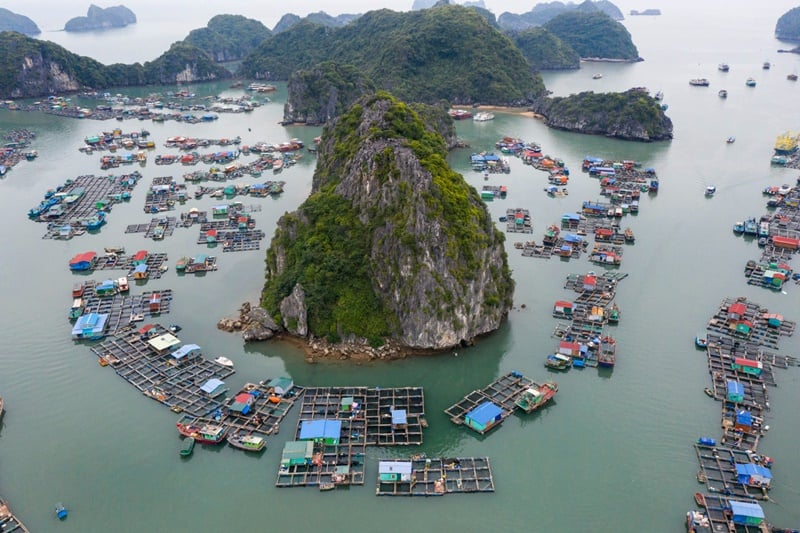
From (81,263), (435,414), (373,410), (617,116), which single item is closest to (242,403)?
(373,410)

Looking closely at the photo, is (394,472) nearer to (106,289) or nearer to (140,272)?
(106,289)

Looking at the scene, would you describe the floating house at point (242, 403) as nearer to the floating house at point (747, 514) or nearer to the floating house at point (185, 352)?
the floating house at point (185, 352)

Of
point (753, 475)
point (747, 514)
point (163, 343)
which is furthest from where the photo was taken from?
point (163, 343)

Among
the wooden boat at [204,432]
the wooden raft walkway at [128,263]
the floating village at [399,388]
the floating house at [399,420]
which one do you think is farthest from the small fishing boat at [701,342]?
the wooden raft walkway at [128,263]

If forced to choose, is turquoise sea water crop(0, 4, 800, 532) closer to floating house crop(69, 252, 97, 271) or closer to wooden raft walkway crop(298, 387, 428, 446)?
wooden raft walkway crop(298, 387, 428, 446)


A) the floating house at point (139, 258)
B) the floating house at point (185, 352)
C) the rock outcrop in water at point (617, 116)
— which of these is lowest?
the floating house at point (185, 352)

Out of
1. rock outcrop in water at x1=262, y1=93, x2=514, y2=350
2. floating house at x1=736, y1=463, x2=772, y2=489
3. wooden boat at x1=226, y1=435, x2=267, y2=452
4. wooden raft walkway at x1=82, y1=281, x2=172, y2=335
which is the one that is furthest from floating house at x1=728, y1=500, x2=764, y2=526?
wooden raft walkway at x1=82, y1=281, x2=172, y2=335
